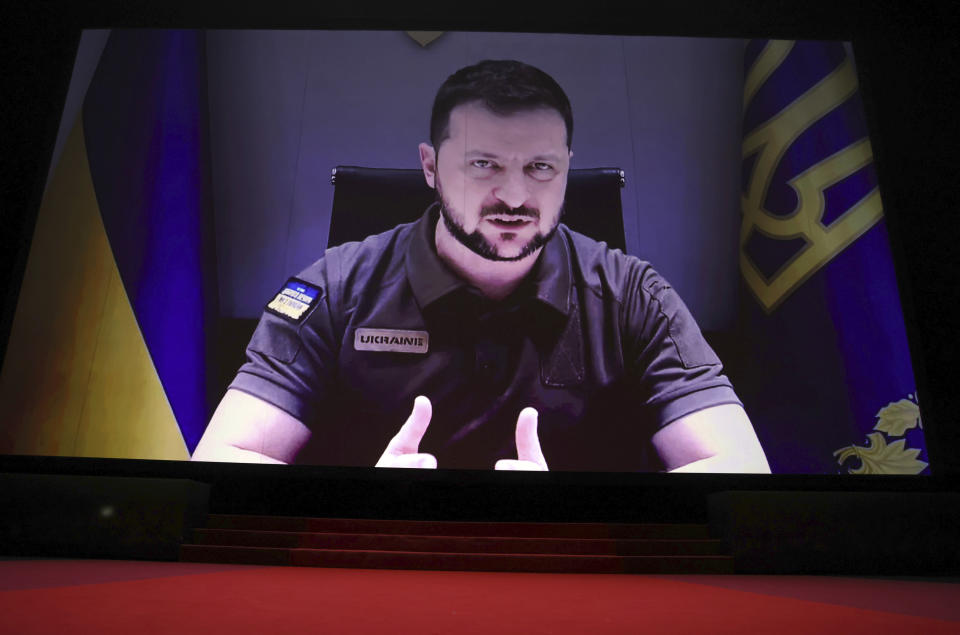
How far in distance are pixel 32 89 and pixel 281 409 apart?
3129 mm

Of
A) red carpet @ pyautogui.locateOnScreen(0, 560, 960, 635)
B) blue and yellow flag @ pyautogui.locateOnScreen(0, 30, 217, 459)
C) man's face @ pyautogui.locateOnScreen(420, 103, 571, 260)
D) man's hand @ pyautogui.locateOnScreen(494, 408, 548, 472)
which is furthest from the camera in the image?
man's face @ pyautogui.locateOnScreen(420, 103, 571, 260)

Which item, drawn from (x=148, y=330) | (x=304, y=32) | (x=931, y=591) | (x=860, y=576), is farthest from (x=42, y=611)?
(x=304, y=32)

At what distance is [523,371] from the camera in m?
4.00

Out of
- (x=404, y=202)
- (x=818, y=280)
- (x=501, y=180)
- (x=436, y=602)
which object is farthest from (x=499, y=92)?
(x=436, y=602)

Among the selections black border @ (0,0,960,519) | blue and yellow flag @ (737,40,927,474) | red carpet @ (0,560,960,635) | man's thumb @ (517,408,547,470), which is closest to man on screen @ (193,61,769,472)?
man's thumb @ (517,408,547,470)

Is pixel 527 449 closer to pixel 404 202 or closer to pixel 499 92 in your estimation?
pixel 404 202

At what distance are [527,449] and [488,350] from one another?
0.63m

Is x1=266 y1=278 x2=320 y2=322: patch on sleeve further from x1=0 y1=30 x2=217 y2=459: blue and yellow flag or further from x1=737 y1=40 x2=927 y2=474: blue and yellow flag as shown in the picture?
x1=737 y1=40 x2=927 y2=474: blue and yellow flag

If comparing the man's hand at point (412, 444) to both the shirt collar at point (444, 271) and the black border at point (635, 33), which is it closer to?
the black border at point (635, 33)

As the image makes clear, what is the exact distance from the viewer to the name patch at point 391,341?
13.3 ft

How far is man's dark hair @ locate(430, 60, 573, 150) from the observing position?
443 cm

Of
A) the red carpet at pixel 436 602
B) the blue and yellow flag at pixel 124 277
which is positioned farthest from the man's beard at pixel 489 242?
the red carpet at pixel 436 602

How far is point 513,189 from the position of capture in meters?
4.26

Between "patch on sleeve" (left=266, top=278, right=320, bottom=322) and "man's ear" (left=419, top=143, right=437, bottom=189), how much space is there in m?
1.01
